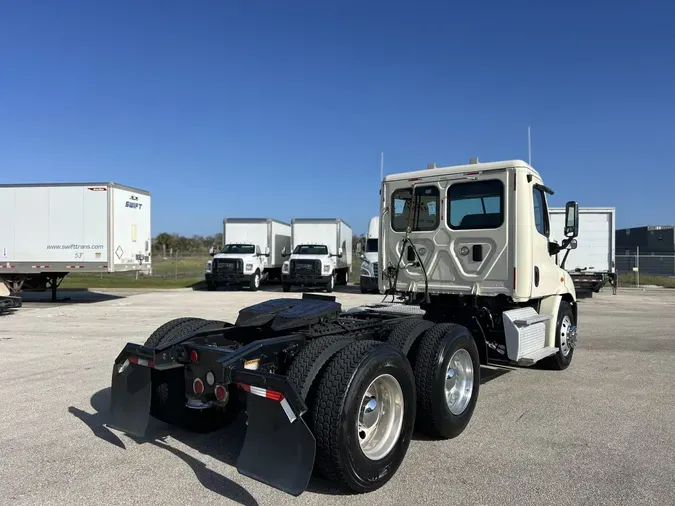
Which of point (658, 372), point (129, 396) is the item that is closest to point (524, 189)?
point (658, 372)

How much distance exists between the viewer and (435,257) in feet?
21.8

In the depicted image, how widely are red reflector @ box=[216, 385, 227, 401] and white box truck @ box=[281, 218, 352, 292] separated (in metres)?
19.5

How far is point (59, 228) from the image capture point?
656 inches

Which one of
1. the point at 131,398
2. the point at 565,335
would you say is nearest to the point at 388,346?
the point at 131,398

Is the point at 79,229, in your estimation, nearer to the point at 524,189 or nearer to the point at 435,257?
the point at 435,257

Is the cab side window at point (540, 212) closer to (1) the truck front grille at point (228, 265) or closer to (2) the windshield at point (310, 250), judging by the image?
(2) the windshield at point (310, 250)

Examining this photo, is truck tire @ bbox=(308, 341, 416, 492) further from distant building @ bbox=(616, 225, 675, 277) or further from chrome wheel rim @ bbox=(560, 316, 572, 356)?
distant building @ bbox=(616, 225, 675, 277)

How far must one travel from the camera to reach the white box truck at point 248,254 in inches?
938

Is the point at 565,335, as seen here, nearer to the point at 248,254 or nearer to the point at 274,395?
the point at 274,395

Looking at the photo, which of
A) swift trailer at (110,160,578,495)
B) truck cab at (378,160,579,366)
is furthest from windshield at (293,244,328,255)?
truck cab at (378,160,579,366)

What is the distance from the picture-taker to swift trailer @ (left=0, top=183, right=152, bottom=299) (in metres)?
16.5

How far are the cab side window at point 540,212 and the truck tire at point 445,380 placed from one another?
2.27m

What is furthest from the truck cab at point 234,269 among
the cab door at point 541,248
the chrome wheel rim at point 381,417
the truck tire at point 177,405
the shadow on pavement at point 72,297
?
the chrome wheel rim at point 381,417

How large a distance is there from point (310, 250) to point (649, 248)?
48.5 meters
